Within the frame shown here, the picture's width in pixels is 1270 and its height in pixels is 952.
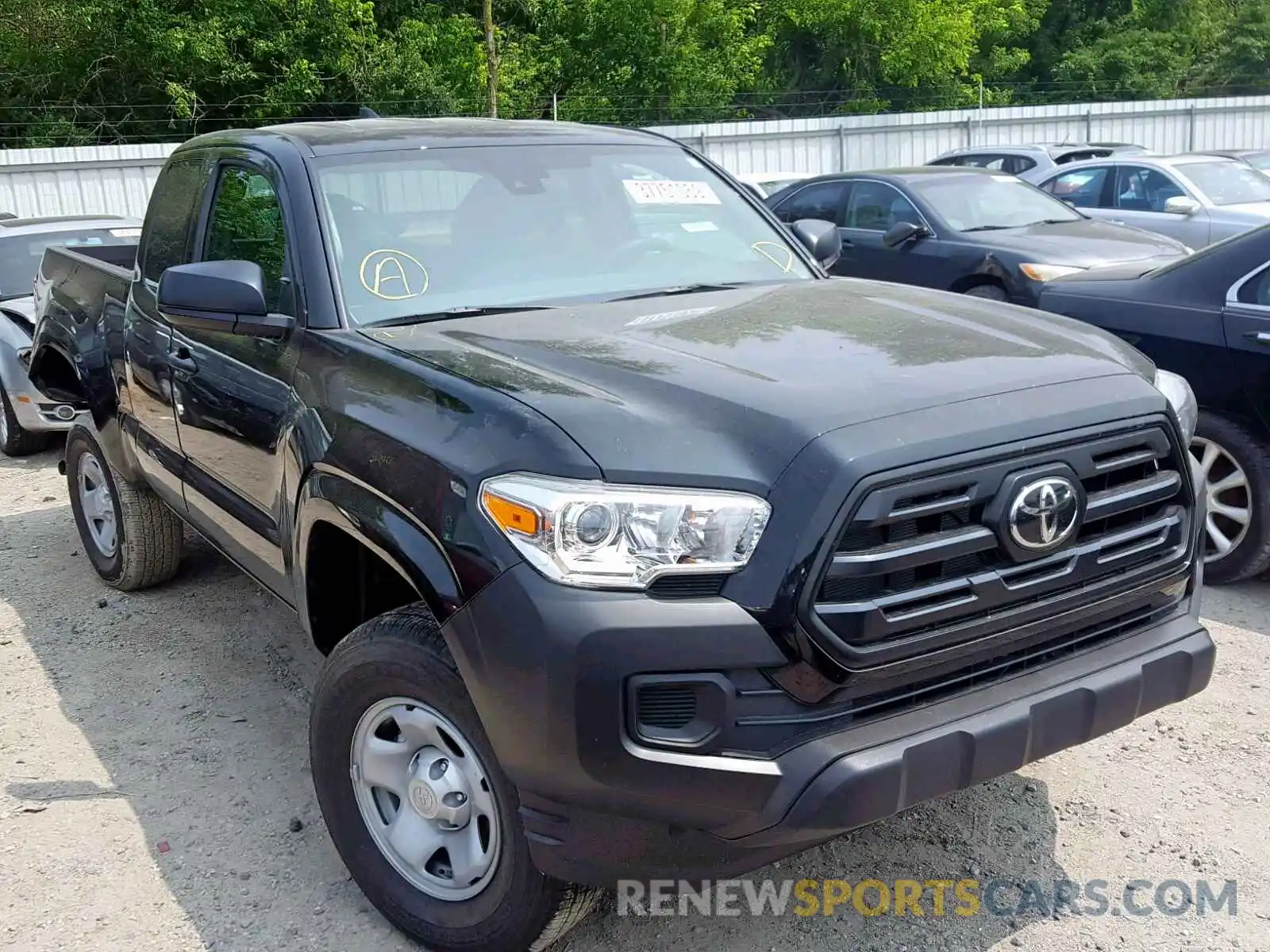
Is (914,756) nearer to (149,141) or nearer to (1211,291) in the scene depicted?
(1211,291)

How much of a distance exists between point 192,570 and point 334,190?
280cm

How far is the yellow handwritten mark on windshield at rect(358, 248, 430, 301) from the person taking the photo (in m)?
3.43

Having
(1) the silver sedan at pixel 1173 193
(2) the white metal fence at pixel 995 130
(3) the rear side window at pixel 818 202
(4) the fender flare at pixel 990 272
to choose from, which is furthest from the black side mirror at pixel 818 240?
(2) the white metal fence at pixel 995 130

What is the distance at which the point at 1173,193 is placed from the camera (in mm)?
11414

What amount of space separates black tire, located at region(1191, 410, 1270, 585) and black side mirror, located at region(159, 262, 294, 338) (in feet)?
11.7

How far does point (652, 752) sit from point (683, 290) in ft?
5.82

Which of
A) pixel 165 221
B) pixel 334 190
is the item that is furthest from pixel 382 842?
pixel 165 221

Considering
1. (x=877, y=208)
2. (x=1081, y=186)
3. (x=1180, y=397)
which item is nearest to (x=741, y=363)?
(x=1180, y=397)

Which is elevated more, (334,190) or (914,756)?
(334,190)

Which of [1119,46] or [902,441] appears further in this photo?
[1119,46]

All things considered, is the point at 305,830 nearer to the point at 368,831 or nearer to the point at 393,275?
the point at 368,831

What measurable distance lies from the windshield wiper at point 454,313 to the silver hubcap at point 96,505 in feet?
8.54

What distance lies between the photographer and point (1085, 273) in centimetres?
577

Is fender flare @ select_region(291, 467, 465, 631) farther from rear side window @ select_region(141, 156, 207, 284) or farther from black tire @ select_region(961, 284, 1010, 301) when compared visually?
black tire @ select_region(961, 284, 1010, 301)
